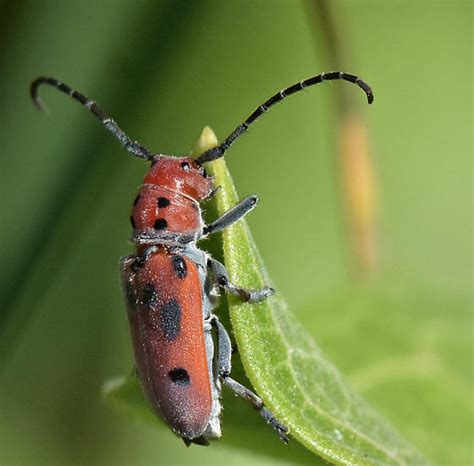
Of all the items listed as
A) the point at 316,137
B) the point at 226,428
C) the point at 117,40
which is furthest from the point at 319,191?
the point at 226,428

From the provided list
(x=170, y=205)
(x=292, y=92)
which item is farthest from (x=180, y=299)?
(x=292, y=92)

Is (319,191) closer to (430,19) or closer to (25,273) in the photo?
(430,19)

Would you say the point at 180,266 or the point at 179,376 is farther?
the point at 180,266

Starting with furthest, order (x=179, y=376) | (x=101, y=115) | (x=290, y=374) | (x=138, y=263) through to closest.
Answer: (x=101, y=115) → (x=138, y=263) → (x=179, y=376) → (x=290, y=374)

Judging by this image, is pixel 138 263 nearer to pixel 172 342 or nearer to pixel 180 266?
pixel 180 266

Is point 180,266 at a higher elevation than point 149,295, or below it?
higher

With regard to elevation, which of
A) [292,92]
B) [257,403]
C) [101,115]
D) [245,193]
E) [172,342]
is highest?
[245,193]
